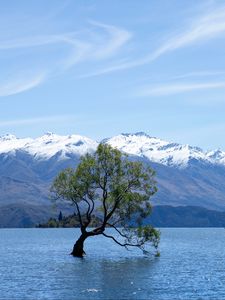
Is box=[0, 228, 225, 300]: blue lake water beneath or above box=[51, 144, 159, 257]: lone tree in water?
beneath

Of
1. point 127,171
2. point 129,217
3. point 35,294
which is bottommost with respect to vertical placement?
point 35,294

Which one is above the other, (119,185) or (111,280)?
(119,185)

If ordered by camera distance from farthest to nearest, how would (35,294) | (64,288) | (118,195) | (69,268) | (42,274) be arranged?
(118,195) → (69,268) → (42,274) → (64,288) → (35,294)

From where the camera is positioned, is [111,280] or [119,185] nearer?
[111,280]

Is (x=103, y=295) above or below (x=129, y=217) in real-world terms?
below

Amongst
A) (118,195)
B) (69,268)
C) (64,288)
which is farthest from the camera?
(118,195)

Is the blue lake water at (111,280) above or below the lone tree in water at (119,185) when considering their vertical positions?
below

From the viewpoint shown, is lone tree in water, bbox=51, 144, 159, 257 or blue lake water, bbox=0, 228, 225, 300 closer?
blue lake water, bbox=0, 228, 225, 300

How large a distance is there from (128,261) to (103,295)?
153ft

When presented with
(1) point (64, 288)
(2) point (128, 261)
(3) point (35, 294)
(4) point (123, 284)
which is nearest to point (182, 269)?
(2) point (128, 261)

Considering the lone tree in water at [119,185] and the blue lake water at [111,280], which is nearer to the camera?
the blue lake water at [111,280]

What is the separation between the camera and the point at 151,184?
A: 11262cm

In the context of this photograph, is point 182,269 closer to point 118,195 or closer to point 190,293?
point 118,195

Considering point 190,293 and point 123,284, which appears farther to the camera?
point 123,284
